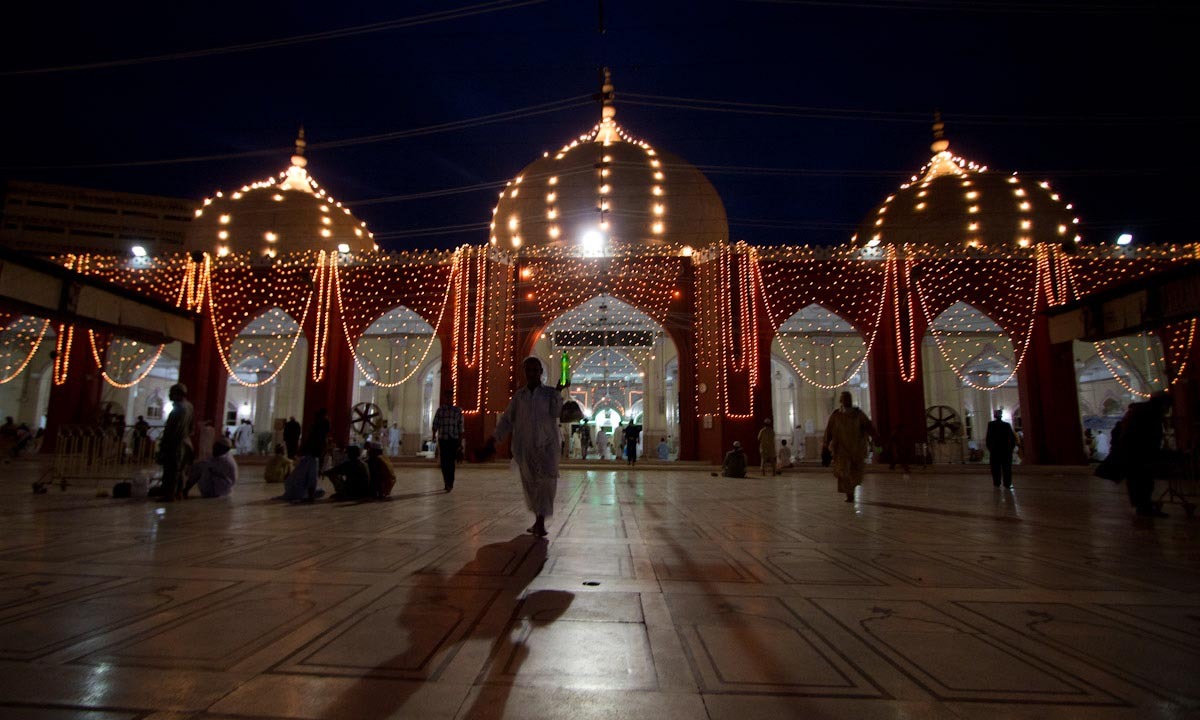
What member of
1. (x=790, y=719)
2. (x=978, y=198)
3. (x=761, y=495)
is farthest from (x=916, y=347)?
(x=790, y=719)

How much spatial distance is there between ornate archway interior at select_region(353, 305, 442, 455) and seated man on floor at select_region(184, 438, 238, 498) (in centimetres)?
1449

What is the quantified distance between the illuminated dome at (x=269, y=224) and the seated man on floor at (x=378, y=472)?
48.8 ft

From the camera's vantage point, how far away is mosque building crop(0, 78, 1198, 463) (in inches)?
659

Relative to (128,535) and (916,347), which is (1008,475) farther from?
(128,535)

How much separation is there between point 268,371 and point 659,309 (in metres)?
15.1

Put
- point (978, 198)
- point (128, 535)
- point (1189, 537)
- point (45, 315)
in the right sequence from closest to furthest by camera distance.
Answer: point (128, 535), point (1189, 537), point (45, 315), point (978, 198)

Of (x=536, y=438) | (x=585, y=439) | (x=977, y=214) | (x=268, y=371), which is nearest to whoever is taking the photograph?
(x=536, y=438)

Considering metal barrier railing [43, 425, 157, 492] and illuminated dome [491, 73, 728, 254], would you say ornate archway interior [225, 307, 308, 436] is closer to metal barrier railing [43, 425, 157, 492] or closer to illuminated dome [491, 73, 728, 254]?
illuminated dome [491, 73, 728, 254]

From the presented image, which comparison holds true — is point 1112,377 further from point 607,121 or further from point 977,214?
point 607,121

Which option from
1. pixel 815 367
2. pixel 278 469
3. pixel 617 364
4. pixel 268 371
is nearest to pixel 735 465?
pixel 278 469

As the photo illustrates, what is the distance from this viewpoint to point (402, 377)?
2264cm

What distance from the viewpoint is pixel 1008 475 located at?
9930mm

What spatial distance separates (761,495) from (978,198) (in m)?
17.2

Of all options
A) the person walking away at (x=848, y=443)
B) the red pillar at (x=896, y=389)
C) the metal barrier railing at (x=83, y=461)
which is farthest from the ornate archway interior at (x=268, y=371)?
the red pillar at (x=896, y=389)
